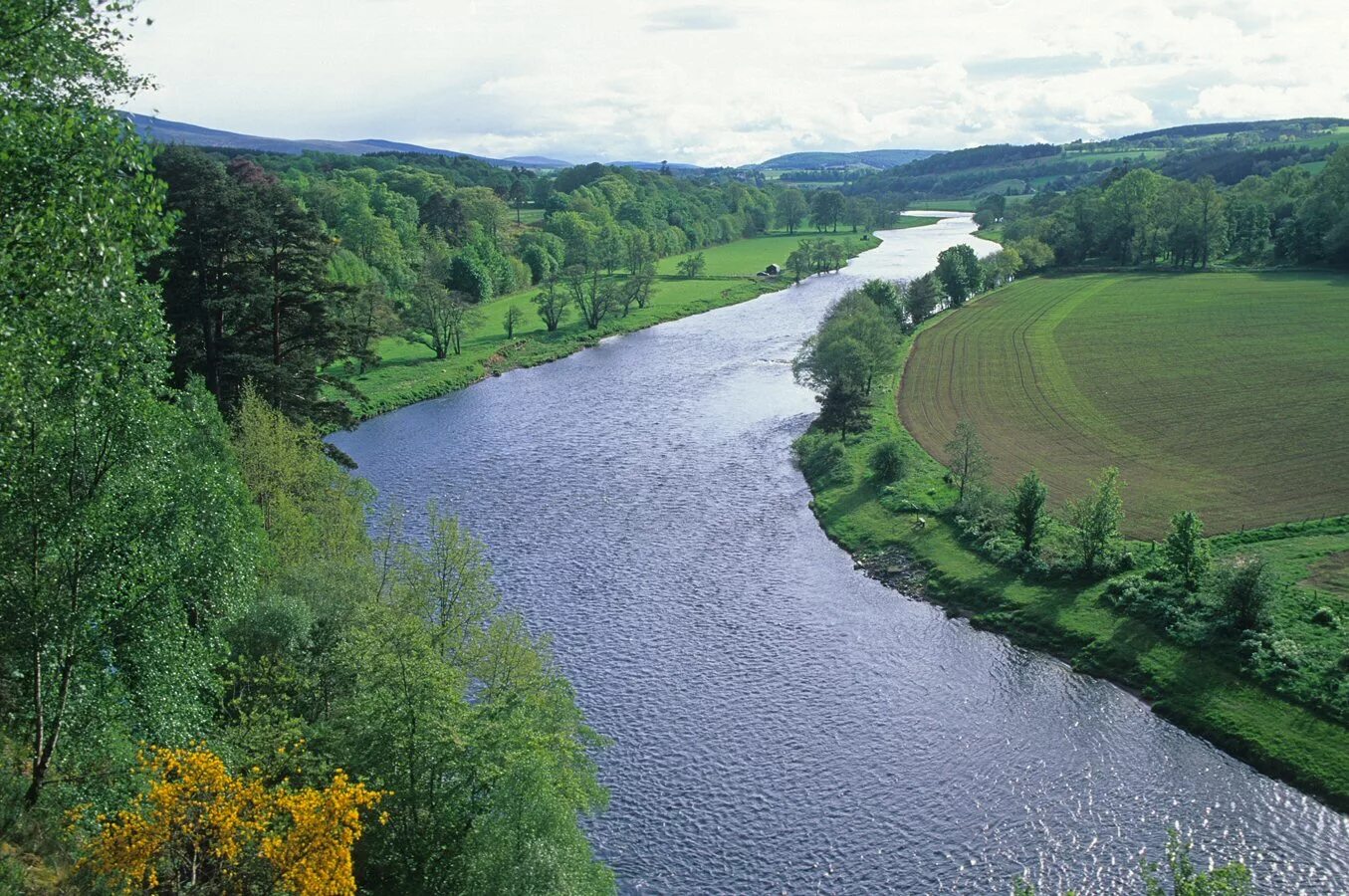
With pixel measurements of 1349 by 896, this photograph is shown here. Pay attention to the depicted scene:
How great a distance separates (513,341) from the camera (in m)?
100

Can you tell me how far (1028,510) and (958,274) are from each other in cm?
7630

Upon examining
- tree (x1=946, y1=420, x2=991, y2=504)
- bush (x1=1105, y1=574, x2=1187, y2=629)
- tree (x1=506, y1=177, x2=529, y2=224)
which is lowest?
bush (x1=1105, y1=574, x2=1187, y2=629)

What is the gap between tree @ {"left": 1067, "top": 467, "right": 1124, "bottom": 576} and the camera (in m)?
42.9

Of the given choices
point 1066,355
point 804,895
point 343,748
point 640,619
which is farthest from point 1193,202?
point 343,748

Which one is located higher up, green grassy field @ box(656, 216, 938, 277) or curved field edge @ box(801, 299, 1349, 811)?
green grassy field @ box(656, 216, 938, 277)

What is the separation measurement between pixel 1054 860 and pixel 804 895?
7.72 meters

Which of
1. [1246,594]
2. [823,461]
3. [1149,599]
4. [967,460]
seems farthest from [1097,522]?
[823,461]

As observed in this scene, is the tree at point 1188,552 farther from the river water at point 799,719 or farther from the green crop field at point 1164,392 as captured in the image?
the river water at point 799,719

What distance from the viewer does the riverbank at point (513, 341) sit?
3169 inches

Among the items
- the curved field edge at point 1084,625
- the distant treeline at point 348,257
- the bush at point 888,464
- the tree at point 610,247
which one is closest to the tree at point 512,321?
the distant treeline at point 348,257

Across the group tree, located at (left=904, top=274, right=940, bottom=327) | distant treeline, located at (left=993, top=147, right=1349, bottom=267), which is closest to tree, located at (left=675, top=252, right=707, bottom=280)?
tree, located at (left=904, top=274, right=940, bottom=327)

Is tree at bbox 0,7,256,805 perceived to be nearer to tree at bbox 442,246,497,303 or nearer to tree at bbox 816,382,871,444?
tree at bbox 816,382,871,444

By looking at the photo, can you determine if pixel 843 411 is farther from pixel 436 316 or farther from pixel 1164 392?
pixel 436 316

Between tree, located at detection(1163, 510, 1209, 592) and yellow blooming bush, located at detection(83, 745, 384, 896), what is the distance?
36806mm
